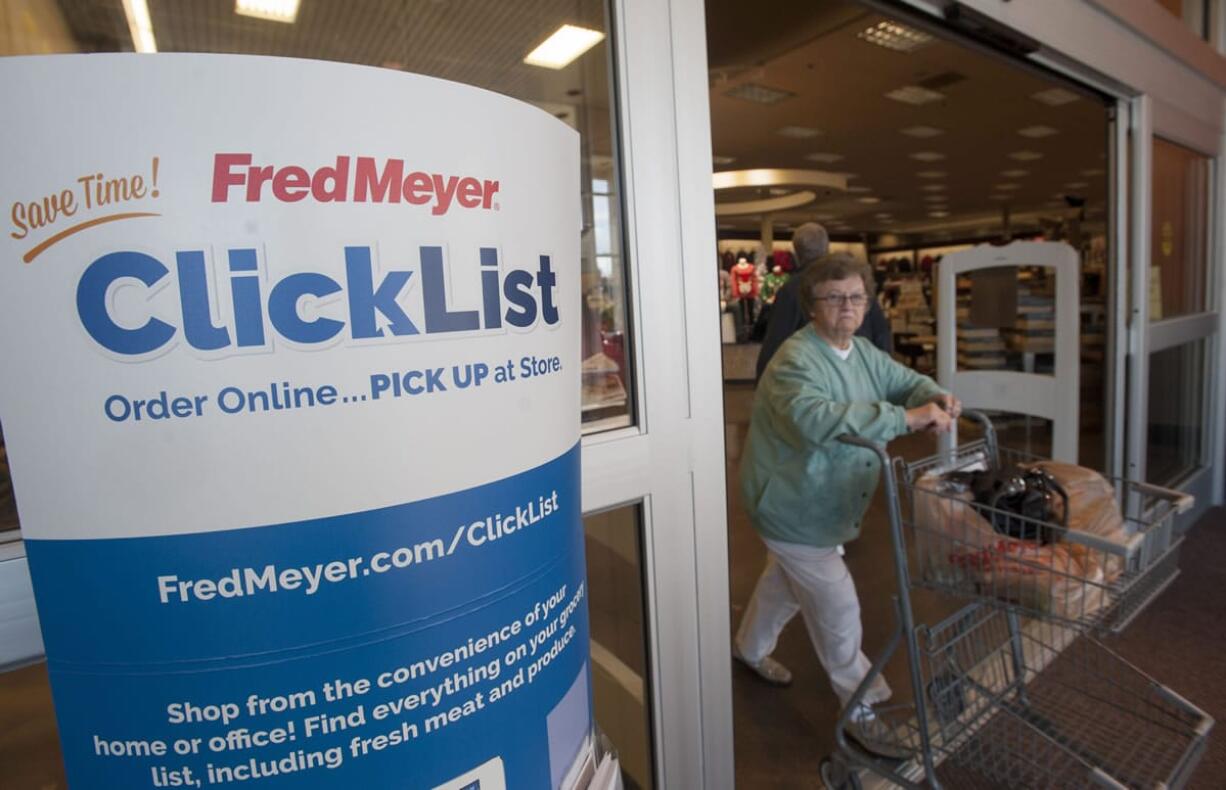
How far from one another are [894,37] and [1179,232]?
3.00 m

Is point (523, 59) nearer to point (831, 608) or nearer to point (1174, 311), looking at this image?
point (831, 608)

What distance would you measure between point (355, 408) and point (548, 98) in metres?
1.35

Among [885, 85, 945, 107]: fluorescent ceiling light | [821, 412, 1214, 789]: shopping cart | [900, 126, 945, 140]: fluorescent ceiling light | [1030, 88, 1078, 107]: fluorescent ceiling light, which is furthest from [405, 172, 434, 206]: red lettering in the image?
[900, 126, 945, 140]: fluorescent ceiling light

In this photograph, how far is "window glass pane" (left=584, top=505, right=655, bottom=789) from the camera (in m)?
1.76

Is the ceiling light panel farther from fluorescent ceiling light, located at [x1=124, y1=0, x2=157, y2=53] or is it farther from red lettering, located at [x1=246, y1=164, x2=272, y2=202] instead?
red lettering, located at [x1=246, y1=164, x2=272, y2=202]

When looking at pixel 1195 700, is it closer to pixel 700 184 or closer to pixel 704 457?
pixel 704 457

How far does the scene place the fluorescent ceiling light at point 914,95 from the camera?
8397 mm

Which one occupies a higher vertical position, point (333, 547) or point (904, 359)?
point (333, 547)

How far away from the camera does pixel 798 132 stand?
10.7 m

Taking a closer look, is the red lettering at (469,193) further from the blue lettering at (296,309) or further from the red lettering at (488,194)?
the blue lettering at (296,309)

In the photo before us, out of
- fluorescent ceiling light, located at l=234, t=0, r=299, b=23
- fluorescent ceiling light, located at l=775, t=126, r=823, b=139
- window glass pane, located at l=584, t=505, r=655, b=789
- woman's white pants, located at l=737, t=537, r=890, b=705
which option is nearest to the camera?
fluorescent ceiling light, located at l=234, t=0, r=299, b=23

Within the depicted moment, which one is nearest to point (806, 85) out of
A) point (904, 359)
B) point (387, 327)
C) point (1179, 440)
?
point (1179, 440)

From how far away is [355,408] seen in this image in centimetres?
69

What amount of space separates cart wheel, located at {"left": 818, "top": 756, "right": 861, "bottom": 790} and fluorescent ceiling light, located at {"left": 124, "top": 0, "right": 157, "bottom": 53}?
8.41 ft
